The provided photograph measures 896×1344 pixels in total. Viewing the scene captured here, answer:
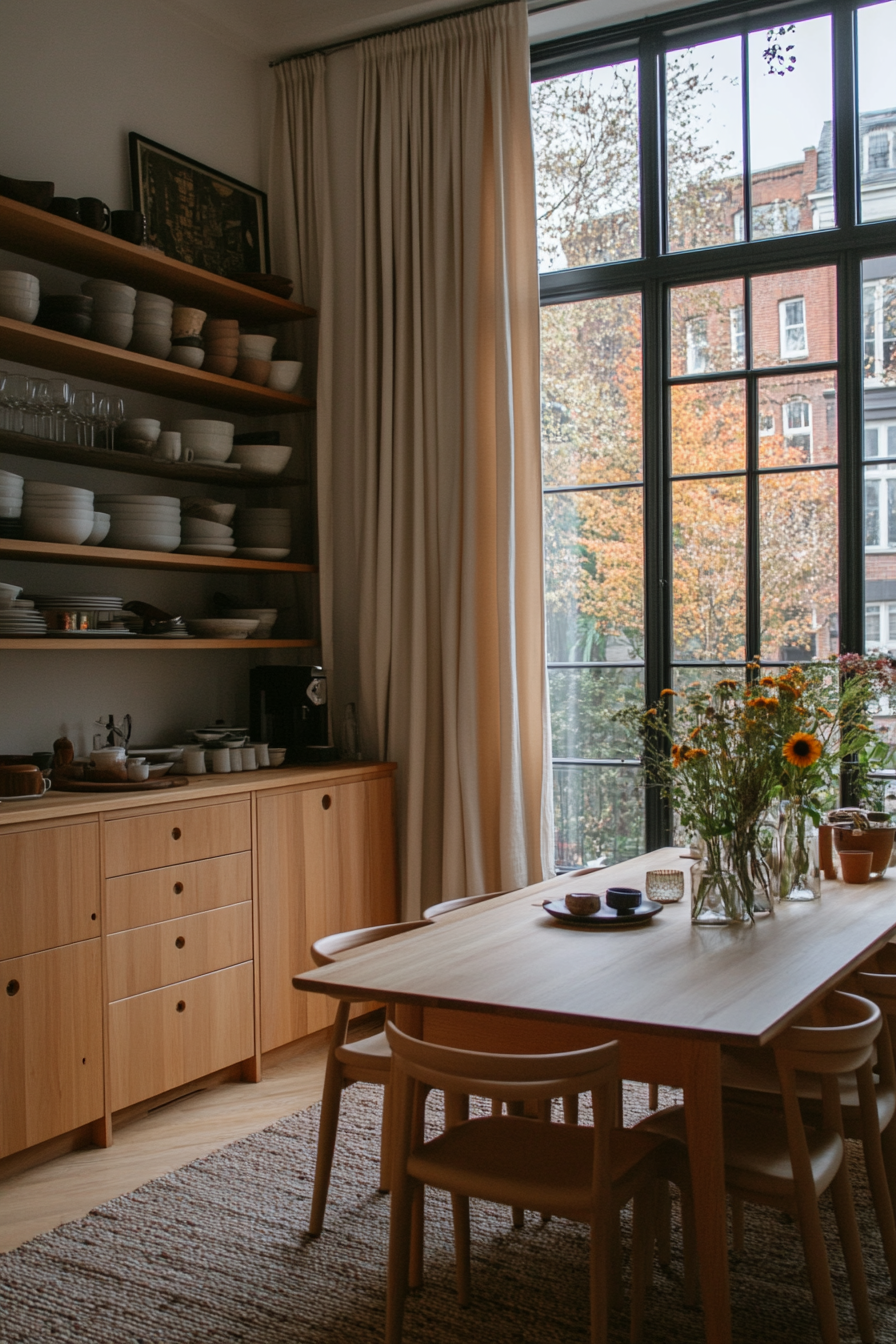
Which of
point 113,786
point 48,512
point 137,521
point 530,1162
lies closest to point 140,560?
point 137,521

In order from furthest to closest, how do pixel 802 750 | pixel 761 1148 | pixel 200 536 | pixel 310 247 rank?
pixel 310 247 < pixel 200 536 < pixel 802 750 < pixel 761 1148

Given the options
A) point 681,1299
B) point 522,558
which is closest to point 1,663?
point 522,558

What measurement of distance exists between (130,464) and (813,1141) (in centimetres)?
280

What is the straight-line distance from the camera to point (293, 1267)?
2.56 metres

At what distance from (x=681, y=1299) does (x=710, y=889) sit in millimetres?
807

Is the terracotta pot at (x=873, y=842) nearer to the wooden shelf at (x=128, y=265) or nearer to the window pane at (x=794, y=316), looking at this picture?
the window pane at (x=794, y=316)

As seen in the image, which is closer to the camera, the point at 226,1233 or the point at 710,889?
the point at 710,889

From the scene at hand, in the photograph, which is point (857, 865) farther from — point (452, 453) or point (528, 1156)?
point (452, 453)

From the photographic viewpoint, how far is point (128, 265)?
12.5ft

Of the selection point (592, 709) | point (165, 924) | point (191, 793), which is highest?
point (592, 709)

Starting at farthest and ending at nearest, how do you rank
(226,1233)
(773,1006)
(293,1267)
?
(226,1233)
(293,1267)
(773,1006)

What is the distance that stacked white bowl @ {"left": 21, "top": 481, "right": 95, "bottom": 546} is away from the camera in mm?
3443

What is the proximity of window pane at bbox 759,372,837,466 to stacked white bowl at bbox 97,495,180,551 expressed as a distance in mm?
1986

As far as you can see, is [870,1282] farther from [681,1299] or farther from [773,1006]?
[773,1006]
